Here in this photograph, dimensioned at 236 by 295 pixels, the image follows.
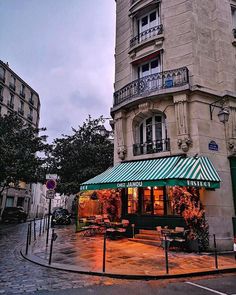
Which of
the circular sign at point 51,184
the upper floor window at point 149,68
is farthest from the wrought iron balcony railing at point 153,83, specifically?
the circular sign at point 51,184

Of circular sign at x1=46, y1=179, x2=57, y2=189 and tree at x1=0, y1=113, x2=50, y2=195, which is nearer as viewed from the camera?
circular sign at x1=46, y1=179, x2=57, y2=189

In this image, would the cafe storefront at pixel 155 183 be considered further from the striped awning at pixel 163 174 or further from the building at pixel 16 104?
the building at pixel 16 104

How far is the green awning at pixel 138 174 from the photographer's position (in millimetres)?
10805

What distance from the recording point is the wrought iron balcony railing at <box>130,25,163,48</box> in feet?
47.6

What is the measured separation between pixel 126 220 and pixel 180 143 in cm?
480

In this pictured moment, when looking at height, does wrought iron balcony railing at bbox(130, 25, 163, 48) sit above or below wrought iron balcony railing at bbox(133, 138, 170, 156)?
above

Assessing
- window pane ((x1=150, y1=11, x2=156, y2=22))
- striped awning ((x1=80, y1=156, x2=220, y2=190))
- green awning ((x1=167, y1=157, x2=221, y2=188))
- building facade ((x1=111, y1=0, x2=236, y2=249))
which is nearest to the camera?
Answer: green awning ((x1=167, y1=157, x2=221, y2=188))

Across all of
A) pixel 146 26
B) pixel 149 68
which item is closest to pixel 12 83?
pixel 146 26

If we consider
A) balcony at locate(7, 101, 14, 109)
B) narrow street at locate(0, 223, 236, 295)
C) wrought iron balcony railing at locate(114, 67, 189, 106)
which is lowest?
narrow street at locate(0, 223, 236, 295)

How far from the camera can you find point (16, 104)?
39.9 metres

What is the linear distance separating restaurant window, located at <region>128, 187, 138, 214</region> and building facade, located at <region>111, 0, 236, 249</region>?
0.25ft

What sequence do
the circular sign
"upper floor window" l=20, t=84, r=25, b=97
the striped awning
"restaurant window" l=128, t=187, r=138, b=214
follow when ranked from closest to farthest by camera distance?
the striped awning, the circular sign, "restaurant window" l=128, t=187, r=138, b=214, "upper floor window" l=20, t=84, r=25, b=97

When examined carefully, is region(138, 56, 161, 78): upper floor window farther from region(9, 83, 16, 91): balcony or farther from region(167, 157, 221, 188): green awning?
region(9, 83, 16, 91): balcony

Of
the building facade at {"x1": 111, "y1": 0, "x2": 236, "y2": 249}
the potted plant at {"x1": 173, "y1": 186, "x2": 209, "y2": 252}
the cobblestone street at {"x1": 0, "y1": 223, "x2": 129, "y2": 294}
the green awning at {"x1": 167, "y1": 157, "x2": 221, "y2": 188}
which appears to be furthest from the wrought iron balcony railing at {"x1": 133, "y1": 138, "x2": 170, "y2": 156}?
the cobblestone street at {"x1": 0, "y1": 223, "x2": 129, "y2": 294}
